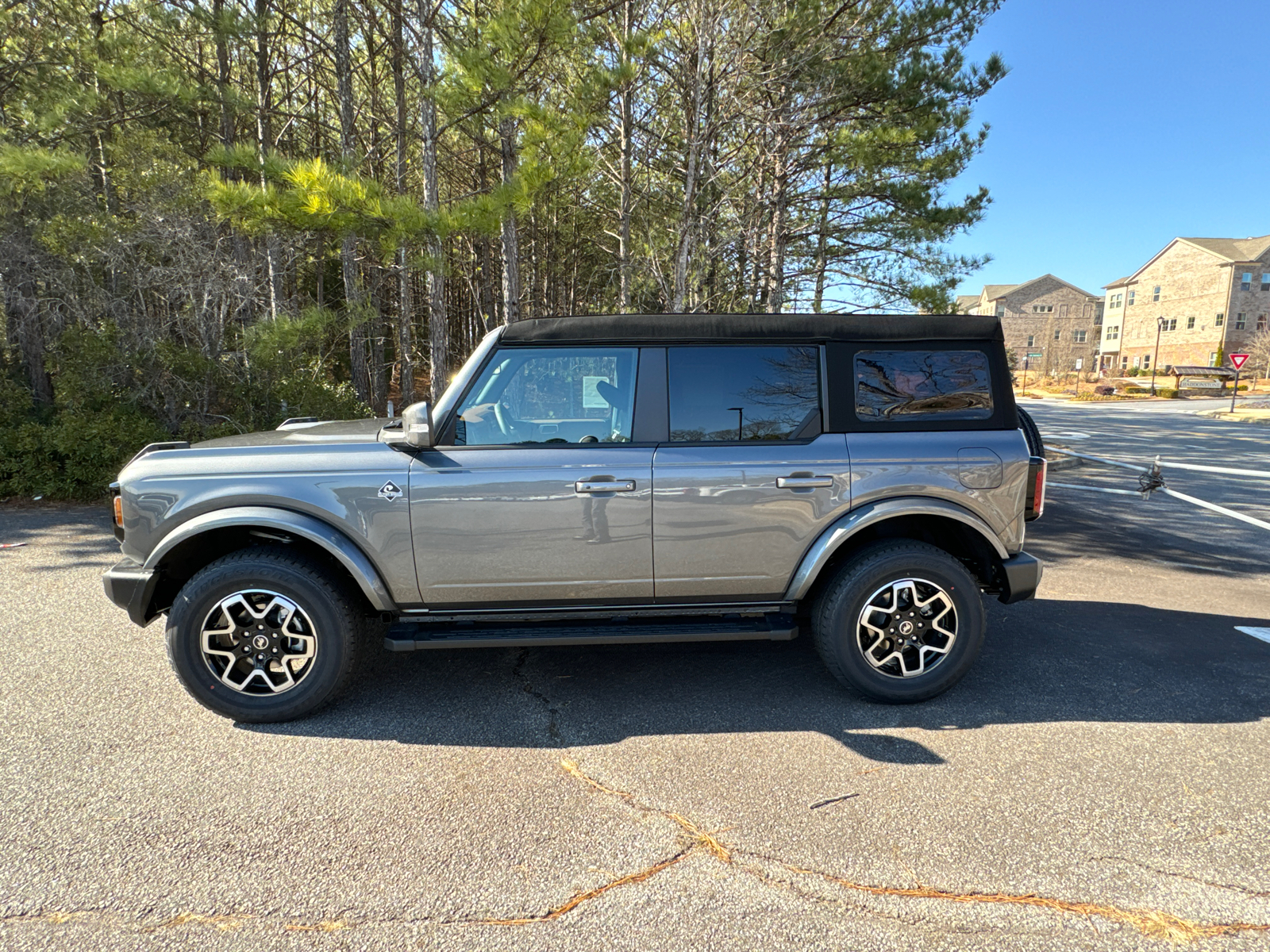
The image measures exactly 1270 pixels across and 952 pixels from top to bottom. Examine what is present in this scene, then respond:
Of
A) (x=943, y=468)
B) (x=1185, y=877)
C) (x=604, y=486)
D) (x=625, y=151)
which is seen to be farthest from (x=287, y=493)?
(x=625, y=151)

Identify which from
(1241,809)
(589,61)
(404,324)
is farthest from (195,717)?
(404,324)

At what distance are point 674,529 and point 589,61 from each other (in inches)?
347

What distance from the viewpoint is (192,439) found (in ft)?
28.6

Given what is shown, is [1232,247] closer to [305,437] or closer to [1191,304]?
[1191,304]

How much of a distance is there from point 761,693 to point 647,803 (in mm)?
1112

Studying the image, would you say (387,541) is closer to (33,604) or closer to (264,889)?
(264,889)

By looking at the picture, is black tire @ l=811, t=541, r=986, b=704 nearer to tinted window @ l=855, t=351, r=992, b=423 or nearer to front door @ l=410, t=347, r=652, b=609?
tinted window @ l=855, t=351, r=992, b=423

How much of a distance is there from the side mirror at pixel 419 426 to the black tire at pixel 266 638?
791 millimetres

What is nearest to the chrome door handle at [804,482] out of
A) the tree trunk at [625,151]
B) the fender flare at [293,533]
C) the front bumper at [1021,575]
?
the front bumper at [1021,575]

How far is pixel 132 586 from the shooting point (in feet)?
10.7

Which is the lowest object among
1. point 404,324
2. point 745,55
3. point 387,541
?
point 387,541

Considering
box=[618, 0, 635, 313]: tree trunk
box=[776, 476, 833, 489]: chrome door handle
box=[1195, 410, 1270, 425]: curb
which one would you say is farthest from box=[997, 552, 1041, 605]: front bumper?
box=[1195, 410, 1270, 425]: curb

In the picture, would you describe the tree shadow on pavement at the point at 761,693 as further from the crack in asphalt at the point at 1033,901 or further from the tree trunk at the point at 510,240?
the tree trunk at the point at 510,240

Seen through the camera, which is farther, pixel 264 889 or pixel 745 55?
pixel 745 55
